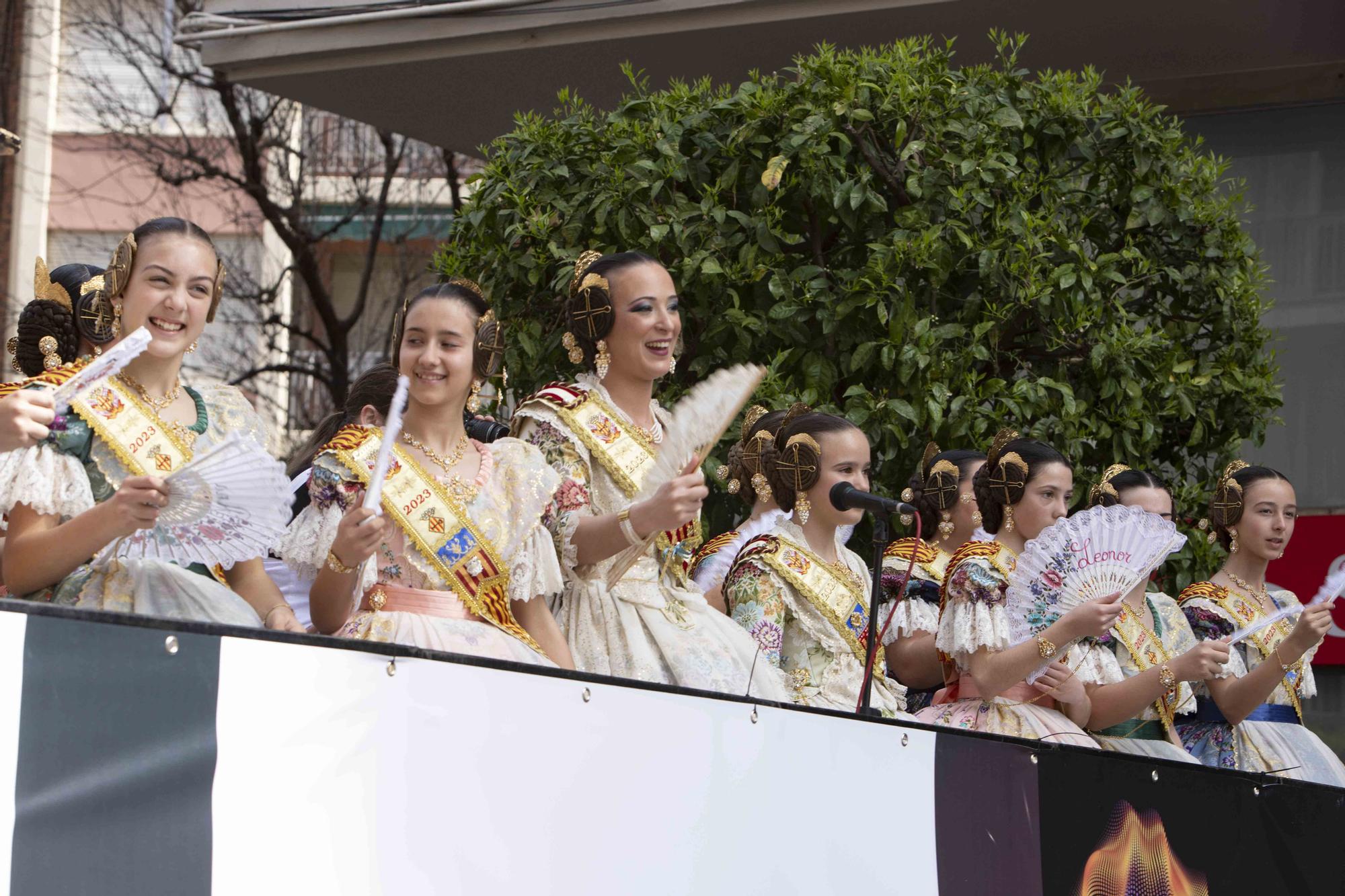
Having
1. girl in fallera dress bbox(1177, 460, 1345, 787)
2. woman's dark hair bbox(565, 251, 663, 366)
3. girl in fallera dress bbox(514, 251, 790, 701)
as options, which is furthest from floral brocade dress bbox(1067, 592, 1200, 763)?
woman's dark hair bbox(565, 251, 663, 366)

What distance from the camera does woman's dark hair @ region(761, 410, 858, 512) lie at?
4.61m

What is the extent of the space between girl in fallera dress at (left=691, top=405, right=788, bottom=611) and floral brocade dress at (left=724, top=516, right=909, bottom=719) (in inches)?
7.0

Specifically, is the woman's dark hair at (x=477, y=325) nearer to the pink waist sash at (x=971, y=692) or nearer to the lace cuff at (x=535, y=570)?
the lace cuff at (x=535, y=570)

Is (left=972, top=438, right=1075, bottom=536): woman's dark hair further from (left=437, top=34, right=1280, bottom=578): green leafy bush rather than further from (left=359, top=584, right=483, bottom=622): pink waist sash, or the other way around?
(left=359, top=584, right=483, bottom=622): pink waist sash

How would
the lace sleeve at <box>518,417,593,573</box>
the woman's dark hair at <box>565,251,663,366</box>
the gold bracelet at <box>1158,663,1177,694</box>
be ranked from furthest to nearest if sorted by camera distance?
the gold bracelet at <box>1158,663,1177,694</box> → the woman's dark hair at <box>565,251,663,366</box> → the lace sleeve at <box>518,417,593,573</box>

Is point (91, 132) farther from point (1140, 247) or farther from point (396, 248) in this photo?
point (1140, 247)

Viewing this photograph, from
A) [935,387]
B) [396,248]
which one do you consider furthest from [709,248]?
[396,248]

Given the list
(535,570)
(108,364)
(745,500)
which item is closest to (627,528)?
(535,570)

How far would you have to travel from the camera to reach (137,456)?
3.35 m

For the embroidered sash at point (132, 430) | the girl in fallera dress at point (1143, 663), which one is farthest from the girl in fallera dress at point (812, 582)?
the embroidered sash at point (132, 430)

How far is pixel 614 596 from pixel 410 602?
2.08 ft

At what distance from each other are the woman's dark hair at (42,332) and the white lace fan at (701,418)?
1.37 m

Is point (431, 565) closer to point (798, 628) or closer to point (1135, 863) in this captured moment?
point (798, 628)

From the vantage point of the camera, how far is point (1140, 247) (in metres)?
6.63
